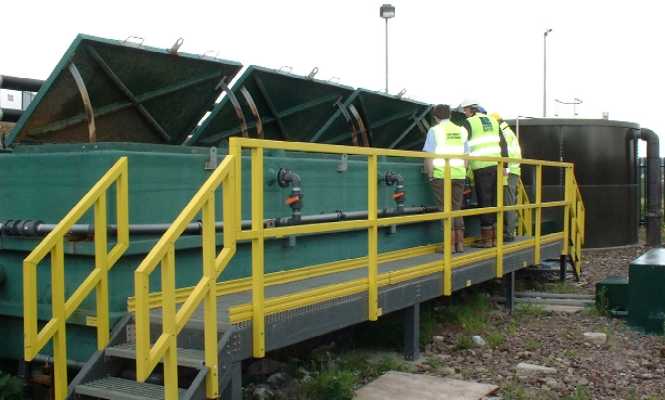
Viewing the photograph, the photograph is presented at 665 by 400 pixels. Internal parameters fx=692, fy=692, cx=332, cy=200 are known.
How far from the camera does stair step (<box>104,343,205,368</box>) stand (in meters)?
3.54

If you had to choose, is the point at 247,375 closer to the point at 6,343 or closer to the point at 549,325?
the point at 6,343

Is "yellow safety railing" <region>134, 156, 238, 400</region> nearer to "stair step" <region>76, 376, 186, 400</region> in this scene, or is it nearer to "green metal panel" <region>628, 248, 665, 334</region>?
"stair step" <region>76, 376, 186, 400</region>

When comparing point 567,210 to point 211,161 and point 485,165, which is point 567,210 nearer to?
point 485,165

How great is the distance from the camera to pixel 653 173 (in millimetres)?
14008

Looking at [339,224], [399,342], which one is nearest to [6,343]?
[339,224]

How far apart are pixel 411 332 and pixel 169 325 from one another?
3119mm

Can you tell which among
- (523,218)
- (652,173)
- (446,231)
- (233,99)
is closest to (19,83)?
(233,99)

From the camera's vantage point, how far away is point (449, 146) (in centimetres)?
689

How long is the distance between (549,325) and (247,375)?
149 inches

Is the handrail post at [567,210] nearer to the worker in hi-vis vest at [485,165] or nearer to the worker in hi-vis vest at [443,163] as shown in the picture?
the worker in hi-vis vest at [485,165]

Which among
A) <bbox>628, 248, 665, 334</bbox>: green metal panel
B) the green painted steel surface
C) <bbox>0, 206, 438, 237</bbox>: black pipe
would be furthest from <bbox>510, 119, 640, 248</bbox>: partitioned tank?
<bbox>0, 206, 438, 237</bbox>: black pipe

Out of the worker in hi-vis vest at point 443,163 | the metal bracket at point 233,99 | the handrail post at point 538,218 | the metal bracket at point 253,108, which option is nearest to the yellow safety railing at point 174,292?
the metal bracket at point 233,99

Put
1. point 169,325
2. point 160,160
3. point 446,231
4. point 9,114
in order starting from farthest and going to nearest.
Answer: point 446,231
point 9,114
point 160,160
point 169,325

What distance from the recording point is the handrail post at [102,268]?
375 centimetres
